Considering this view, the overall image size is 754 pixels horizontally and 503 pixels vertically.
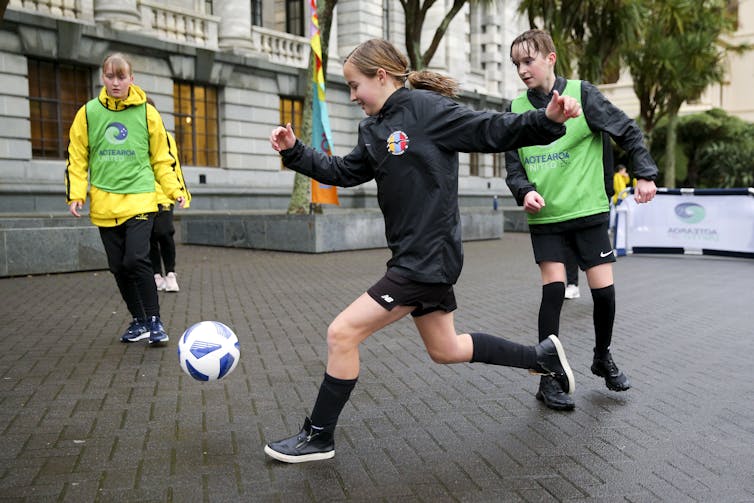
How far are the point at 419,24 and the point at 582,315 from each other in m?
11.8

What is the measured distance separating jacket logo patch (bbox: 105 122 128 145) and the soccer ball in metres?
2.28

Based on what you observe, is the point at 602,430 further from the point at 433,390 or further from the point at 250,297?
the point at 250,297

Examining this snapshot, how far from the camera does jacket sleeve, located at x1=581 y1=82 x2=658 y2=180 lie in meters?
4.07

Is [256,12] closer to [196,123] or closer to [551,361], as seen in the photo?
[196,123]

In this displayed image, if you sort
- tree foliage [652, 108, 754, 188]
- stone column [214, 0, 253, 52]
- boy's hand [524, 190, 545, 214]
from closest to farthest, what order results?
1. boy's hand [524, 190, 545, 214]
2. stone column [214, 0, 253, 52]
3. tree foliage [652, 108, 754, 188]

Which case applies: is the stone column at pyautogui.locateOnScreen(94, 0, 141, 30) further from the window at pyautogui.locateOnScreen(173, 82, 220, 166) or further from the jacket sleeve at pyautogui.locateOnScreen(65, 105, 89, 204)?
the jacket sleeve at pyautogui.locateOnScreen(65, 105, 89, 204)

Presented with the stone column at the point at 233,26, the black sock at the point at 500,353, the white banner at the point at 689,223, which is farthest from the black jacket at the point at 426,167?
the stone column at the point at 233,26

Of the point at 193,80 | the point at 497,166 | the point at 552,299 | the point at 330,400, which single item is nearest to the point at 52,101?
the point at 193,80

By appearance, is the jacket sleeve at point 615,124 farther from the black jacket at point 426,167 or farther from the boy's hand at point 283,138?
the boy's hand at point 283,138

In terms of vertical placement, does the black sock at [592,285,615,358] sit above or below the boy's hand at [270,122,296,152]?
below

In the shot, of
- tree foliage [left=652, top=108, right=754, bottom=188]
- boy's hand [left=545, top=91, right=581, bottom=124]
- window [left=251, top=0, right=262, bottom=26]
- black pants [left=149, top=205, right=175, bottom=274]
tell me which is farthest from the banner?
tree foliage [left=652, top=108, right=754, bottom=188]

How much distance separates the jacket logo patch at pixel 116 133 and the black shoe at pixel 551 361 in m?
3.56

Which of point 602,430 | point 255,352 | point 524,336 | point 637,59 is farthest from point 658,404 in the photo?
point 637,59

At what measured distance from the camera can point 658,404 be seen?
419 cm
